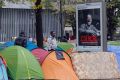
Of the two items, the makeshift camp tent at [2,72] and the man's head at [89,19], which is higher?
the man's head at [89,19]

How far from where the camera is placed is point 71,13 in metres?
64.6

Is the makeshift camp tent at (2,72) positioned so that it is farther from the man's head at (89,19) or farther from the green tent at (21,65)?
the man's head at (89,19)

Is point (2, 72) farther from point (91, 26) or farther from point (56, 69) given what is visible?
point (91, 26)

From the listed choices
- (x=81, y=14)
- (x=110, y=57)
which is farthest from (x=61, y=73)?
(x=81, y=14)

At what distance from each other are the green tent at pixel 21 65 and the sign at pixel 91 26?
3681 mm

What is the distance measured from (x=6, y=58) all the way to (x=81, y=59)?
2.95 meters

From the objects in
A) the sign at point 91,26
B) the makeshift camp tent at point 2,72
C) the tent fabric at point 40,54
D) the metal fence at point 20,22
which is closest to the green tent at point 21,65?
the makeshift camp tent at point 2,72

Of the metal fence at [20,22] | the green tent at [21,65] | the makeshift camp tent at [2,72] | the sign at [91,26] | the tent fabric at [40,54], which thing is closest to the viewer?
the makeshift camp tent at [2,72]

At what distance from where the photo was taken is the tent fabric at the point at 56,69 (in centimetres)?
1245

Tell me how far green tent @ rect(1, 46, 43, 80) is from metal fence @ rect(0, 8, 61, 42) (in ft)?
154

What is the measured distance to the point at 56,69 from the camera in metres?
12.5

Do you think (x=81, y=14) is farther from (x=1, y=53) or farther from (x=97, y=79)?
(x=1, y=53)

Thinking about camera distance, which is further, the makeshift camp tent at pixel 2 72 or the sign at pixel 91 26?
the sign at pixel 91 26

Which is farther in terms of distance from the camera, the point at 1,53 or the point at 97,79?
the point at 97,79
